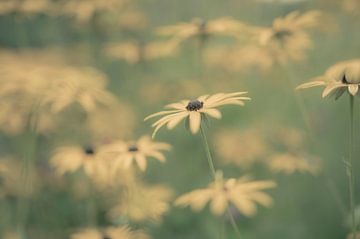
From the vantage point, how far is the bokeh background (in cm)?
383

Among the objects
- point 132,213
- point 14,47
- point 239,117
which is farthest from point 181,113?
point 14,47

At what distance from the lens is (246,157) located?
4.07 metres

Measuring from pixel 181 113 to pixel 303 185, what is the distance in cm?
259

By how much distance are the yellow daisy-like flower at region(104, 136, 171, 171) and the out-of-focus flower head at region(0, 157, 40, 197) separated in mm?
1048

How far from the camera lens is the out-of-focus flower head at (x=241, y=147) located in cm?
409

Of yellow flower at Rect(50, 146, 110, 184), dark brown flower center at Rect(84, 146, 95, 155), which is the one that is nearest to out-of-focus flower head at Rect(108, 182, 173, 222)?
yellow flower at Rect(50, 146, 110, 184)

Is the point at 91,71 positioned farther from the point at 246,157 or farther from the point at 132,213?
the point at 132,213

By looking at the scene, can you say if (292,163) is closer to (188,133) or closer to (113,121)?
(188,133)

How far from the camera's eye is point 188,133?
15.9 ft

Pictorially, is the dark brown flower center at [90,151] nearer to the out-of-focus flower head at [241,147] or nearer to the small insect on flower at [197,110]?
the small insect on flower at [197,110]

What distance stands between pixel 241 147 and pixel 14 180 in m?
1.92

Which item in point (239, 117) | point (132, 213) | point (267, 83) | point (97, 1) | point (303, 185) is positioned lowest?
point (132, 213)

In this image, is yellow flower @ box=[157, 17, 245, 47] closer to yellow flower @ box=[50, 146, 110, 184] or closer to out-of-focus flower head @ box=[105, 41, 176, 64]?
out-of-focus flower head @ box=[105, 41, 176, 64]

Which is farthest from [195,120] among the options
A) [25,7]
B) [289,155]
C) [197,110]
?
[25,7]
